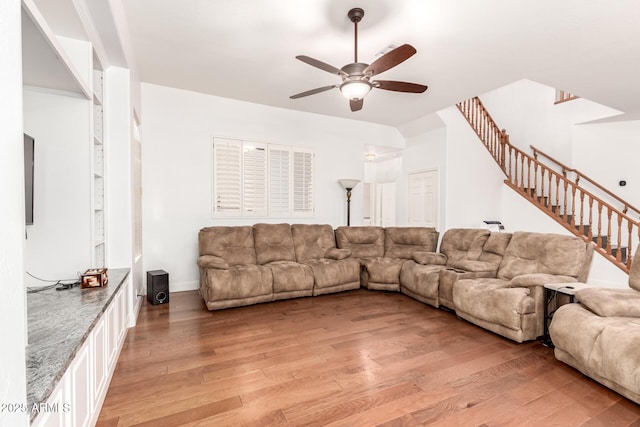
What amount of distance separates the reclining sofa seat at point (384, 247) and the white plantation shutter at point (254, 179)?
4.59ft

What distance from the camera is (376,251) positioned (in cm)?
504

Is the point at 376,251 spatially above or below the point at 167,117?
below

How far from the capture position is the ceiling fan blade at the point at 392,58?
7.91ft

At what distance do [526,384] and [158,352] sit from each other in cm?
279

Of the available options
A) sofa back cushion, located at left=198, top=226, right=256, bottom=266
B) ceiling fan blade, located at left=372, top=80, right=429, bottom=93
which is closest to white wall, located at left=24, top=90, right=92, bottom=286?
sofa back cushion, located at left=198, top=226, right=256, bottom=266

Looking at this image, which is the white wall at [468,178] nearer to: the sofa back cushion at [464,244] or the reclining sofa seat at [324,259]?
the sofa back cushion at [464,244]

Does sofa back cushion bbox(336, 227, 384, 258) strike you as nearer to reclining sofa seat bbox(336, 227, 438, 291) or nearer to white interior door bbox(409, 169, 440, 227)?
reclining sofa seat bbox(336, 227, 438, 291)

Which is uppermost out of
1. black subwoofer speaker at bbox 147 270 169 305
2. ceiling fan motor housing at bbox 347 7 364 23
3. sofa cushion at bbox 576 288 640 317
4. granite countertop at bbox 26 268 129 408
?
ceiling fan motor housing at bbox 347 7 364 23

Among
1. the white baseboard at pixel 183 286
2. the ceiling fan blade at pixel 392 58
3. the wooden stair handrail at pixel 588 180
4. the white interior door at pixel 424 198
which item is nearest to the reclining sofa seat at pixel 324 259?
the white baseboard at pixel 183 286

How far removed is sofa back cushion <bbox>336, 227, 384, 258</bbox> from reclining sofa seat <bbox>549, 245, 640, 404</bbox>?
2.79 meters

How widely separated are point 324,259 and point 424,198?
2.71m

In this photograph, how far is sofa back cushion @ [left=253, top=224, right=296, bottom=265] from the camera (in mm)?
4449

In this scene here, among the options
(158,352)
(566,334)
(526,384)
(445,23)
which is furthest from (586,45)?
(158,352)

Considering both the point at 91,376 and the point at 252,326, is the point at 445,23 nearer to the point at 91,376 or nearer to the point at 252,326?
the point at 252,326
